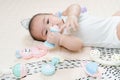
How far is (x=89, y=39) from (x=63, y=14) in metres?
0.24

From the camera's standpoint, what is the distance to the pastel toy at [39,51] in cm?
123

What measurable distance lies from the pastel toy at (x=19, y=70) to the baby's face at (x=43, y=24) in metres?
0.26

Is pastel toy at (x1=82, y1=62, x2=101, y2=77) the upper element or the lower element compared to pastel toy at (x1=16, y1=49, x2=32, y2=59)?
lower

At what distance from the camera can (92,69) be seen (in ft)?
3.61

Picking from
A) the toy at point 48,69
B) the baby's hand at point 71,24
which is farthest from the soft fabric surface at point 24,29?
the baby's hand at point 71,24

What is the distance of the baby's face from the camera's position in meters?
1.29

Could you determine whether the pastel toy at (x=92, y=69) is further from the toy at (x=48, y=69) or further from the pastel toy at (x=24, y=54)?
the pastel toy at (x=24, y=54)

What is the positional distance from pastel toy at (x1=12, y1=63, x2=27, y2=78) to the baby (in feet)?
0.76

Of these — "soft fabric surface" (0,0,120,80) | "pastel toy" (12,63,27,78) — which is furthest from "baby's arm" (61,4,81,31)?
"pastel toy" (12,63,27,78)

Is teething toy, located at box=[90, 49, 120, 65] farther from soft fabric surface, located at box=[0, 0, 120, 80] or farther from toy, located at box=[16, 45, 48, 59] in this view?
toy, located at box=[16, 45, 48, 59]

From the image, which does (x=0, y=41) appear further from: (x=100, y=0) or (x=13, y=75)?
(x=100, y=0)

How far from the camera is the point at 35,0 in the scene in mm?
1746

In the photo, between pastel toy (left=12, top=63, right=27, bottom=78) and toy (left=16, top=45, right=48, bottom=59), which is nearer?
pastel toy (left=12, top=63, right=27, bottom=78)

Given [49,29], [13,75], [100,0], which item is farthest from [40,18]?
[100,0]
